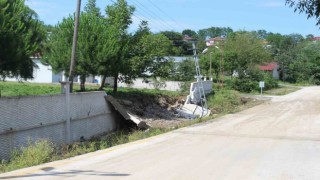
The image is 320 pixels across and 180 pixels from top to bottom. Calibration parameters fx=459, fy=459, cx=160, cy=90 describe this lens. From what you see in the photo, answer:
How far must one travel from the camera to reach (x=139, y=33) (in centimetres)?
3484

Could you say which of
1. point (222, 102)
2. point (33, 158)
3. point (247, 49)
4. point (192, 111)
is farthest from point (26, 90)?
point (247, 49)

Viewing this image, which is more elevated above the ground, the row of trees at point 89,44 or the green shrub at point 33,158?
the row of trees at point 89,44

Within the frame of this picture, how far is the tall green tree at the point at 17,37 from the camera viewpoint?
18531 millimetres

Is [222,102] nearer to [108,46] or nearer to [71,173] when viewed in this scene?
[108,46]

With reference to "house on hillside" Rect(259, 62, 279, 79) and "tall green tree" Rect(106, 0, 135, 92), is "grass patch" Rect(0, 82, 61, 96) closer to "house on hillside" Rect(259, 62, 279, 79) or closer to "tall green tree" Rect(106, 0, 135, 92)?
"tall green tree" Rect(106, 0, 135, 92)

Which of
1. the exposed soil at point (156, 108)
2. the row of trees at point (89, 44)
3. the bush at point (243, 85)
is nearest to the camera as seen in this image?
the row of trees at point (89, 44)

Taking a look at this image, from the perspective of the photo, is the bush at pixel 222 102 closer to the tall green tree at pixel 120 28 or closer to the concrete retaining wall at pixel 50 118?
the tall green tree at pixel 120 28

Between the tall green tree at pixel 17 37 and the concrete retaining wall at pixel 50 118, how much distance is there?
2557 millimetres

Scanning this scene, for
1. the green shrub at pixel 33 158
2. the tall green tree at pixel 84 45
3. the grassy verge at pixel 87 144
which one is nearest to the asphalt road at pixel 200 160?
the green shrub at pixel 33 158

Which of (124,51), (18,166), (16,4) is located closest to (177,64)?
(124,51)

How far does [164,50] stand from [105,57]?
25.9 ft

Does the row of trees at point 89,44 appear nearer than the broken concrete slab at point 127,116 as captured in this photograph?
Yes

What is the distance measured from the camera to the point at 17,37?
19141mm

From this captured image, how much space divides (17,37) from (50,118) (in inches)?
148
